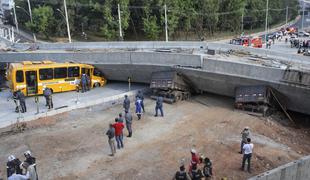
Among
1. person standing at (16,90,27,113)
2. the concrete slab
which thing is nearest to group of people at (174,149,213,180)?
the concrete slab

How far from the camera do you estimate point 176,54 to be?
24719 millimetres

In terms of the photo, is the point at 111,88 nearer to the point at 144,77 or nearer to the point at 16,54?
the point at 144,77

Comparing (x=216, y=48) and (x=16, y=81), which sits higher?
(x=216, y=48)

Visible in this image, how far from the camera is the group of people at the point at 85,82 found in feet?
84.1

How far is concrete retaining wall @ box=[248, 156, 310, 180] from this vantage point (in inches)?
474

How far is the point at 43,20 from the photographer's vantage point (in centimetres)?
6519

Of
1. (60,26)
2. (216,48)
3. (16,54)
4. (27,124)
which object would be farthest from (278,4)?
(27,124)

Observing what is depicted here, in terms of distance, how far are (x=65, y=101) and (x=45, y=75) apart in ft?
7.32

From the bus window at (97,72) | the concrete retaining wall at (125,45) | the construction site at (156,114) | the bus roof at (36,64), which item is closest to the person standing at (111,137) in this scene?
the construction site at (156,114)

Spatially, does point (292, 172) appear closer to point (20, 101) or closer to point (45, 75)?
point (20, 101)

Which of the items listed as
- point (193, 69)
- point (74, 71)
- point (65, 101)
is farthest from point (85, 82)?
point (193, 69)

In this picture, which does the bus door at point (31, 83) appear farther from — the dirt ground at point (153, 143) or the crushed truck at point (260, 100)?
the crushed truck at point (260, 100)

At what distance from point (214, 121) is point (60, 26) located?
170ft

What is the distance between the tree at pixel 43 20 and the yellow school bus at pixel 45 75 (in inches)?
1647
